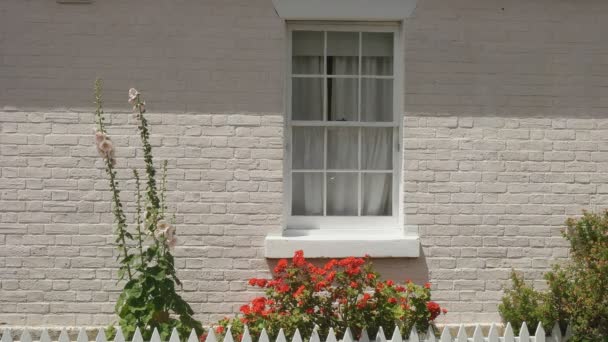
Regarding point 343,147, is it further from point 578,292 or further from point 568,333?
point 568,333

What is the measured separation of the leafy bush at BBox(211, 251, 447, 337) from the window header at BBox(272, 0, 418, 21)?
2.15 metres

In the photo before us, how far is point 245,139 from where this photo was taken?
6.41m

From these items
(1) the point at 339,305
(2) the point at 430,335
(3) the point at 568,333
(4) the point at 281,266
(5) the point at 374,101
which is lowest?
(3) the point at 568,333

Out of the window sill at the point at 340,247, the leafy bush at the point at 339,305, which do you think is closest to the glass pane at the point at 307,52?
the window sill at the point at 340,247

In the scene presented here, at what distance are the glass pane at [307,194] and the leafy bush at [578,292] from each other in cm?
184

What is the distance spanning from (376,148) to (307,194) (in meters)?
0.75

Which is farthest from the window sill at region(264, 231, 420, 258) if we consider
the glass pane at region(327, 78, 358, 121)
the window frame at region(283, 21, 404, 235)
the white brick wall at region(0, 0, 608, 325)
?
the glass pane at region(327, 78, 358, 121)

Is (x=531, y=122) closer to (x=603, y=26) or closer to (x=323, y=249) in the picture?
(x=603, y=26)

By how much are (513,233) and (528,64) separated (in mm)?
1504

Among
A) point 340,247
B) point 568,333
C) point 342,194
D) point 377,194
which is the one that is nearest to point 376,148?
point 377,194

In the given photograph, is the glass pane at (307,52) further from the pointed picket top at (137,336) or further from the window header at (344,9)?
the pointed picket top at (137,336)

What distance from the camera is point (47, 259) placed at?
630 cm

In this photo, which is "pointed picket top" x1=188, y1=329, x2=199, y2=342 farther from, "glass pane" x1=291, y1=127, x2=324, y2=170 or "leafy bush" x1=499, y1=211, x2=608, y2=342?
"leafy bush" x1=499, y1=211, x2=608, y2=342

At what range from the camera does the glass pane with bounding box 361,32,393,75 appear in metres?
6.70
